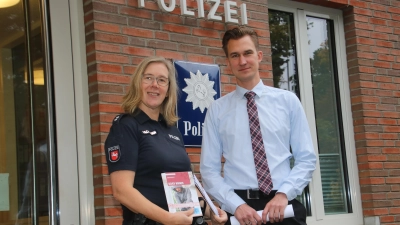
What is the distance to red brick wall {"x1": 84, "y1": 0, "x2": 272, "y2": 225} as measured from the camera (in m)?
4.34

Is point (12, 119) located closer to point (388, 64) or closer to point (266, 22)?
point (266, 22)

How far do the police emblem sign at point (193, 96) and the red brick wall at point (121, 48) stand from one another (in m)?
0.08

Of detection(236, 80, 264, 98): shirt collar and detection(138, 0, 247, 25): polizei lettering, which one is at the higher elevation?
detection(138, 0, 247, 25): polizei lettering

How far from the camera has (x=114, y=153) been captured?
2834 mm

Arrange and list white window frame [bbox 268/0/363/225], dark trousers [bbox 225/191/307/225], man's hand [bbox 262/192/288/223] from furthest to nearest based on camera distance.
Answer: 1. white window frame [bbox 268/0/363/225]
2. dark trousers [bbox 225/191/307/225]
3. man's hand [bbox 262/192/288/223]

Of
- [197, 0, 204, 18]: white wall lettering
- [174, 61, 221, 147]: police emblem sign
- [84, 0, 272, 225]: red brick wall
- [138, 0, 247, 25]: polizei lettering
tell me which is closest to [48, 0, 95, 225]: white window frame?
[84, 0, 272, 225]: red brick wall

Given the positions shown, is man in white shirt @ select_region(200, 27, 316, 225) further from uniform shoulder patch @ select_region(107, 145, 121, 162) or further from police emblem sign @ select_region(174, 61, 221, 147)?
police emblem sign @ select_region(174, 61, 221, 147)

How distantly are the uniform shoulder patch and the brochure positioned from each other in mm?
231

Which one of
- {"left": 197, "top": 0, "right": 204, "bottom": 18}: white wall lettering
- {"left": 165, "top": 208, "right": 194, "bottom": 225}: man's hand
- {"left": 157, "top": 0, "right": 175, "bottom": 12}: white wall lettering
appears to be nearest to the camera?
{"left": 165, "top": 208, "right": 194, "bottom": 225}: man's hand

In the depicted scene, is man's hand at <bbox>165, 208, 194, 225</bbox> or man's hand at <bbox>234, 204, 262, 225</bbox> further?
man's hand at <bbox>234, 204, 262, 225</bbox>

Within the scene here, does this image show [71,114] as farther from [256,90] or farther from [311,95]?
[311,95]

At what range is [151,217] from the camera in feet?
8.93

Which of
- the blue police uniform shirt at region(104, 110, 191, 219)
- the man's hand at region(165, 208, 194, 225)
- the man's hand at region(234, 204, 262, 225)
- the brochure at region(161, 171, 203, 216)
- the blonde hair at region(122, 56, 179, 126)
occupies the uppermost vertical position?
the blonde hair at region(122, 56, 179, 126)

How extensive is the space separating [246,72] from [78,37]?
1.62 meters
